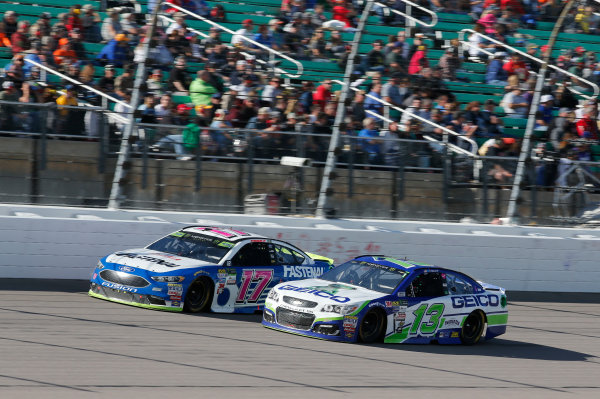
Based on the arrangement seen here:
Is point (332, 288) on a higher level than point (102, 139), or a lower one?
lower

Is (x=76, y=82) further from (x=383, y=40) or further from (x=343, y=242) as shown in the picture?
(x=383, y=40)

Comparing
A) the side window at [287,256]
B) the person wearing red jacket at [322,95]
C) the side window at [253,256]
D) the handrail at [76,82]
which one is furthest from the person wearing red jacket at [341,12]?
the side window at [253,256]

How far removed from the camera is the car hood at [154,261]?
11906mm

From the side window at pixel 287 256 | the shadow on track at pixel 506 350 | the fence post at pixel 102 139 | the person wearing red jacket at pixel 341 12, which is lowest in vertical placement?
the shadow on track at pixel 506 350

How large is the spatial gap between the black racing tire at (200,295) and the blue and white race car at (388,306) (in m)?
0.98

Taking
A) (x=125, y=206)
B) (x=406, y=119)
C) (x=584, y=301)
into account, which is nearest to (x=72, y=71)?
(x=125, y=206)

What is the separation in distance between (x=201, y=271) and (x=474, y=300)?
3541 mm

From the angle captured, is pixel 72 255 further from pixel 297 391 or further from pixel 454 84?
pixel 454 84

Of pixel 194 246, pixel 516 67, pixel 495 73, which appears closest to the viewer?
pixel 194 246

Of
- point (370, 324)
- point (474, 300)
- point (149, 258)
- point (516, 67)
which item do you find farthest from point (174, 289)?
point (516, 67)

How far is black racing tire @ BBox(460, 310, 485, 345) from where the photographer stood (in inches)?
484

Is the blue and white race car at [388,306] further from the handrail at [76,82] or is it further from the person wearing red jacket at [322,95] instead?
the handrail at [76,82]

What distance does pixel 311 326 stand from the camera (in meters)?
11.0

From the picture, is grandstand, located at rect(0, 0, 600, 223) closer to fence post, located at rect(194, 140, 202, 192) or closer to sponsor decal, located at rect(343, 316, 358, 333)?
fence post, located at rect(194, 140, 202, 192)
